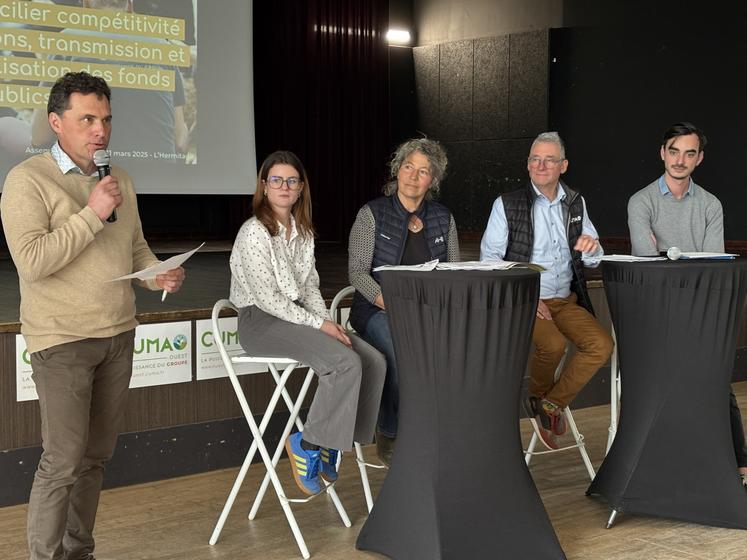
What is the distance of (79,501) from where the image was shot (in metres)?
2.75

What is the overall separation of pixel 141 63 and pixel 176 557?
6.13 metres

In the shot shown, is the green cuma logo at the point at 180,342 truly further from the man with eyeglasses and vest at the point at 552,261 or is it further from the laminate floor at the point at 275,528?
the man with eyeglasses and vest at the point at 552,261

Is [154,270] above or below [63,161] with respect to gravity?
below

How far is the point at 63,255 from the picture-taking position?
7.88ft

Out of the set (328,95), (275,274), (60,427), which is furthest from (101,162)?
(328,95)

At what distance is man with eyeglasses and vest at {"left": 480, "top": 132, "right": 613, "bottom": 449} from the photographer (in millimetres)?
3795

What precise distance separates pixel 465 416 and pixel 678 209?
5.20ft

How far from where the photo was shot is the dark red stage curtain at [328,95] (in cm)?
1093

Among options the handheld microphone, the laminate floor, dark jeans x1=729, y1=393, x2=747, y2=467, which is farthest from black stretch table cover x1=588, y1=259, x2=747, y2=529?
the handheld microphone

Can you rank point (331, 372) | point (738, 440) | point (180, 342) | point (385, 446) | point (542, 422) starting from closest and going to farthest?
point (331, 372)
point (385, 446)
point (738, 440)
point (542, 422)
point (180, 342)

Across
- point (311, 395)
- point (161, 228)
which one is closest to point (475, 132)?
point (161, 228)

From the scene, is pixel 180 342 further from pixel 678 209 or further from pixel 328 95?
pixel 328 95

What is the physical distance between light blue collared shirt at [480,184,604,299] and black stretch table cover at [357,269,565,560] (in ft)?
2.93

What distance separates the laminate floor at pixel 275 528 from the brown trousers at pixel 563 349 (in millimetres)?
390
